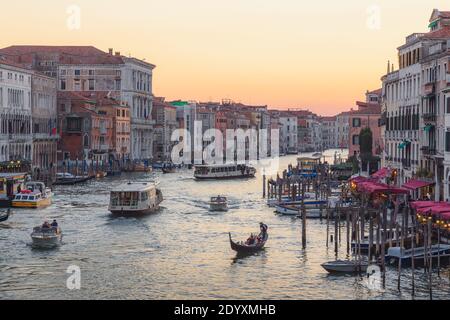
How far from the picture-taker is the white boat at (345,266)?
69.6 ft

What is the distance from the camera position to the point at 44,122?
57875 mm

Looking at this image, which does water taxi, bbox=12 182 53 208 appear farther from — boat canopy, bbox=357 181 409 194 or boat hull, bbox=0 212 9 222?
Result: boat canopy, bbox=357 181 409 194

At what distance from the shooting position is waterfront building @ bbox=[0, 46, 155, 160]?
73.7 metres

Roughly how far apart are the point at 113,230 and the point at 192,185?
23819 millimetres

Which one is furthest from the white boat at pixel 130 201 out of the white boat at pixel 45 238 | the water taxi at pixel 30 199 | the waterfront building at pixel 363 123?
the waterfront building at pixel 363 123

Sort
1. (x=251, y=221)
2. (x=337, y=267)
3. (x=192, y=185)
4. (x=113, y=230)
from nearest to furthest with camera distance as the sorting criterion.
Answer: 1. (x=337, y=267)
2. (x=113, y=230)
3. (x=251, y=221)
4. (x=192, y=185)

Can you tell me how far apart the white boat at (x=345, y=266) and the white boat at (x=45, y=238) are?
7.01 metres

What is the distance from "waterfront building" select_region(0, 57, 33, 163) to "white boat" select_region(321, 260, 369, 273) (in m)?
29.7

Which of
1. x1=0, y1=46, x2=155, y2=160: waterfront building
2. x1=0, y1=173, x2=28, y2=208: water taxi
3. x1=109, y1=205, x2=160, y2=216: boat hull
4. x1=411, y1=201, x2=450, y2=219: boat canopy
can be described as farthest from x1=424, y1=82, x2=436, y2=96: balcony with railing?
x1=0, y1=46, x2=155, y2=160: waterfront building

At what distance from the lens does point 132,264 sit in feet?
73.9

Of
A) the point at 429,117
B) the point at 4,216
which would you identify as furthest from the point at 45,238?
the point at 429,117
